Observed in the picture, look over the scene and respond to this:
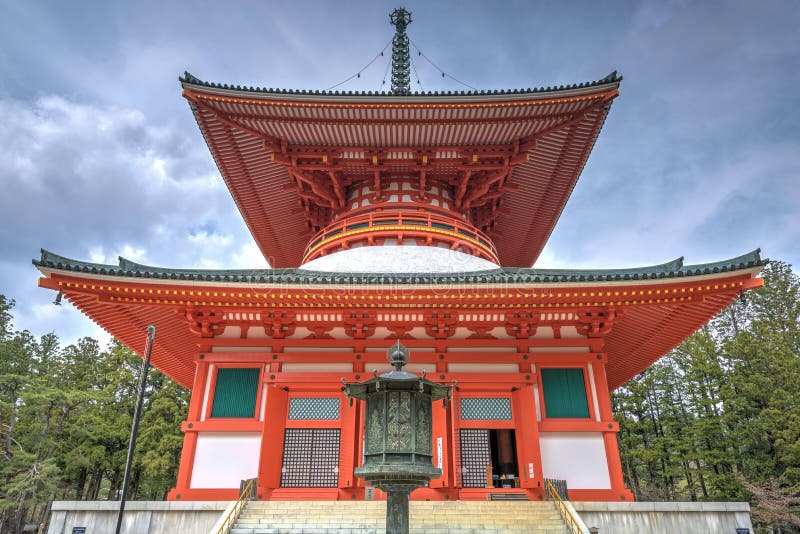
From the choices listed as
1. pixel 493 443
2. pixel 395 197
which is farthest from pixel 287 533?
pixel 493 443

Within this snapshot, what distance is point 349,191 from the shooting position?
17031mm

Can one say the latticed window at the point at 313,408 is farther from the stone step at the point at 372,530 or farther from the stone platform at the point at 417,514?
the stone step at the point at 372,530

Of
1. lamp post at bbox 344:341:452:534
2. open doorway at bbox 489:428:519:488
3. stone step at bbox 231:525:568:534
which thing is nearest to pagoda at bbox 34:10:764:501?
stone step at bbox 231:525:568:534

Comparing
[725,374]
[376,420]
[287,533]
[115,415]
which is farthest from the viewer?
[115,415]

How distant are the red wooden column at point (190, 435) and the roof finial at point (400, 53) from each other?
51.5 feet

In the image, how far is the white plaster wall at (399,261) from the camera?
14.2m

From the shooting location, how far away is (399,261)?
14.4 metres

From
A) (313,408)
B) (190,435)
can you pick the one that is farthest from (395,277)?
(190,435)

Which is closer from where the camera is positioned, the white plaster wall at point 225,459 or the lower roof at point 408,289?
the lower roof at point 408,289

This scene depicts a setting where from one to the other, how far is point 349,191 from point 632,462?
27689mm

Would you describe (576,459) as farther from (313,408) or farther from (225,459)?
(225,459)

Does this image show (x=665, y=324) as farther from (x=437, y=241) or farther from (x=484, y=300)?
(x=437, y=241)

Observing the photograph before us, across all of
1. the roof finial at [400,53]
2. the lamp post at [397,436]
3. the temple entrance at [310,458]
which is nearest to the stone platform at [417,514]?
the temple entrance at [310,458]

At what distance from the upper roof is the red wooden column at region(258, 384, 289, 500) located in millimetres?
7755
